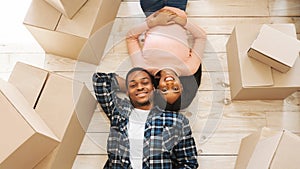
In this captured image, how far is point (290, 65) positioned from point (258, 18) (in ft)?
1.29

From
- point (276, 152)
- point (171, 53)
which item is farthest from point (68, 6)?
point (276, 152)

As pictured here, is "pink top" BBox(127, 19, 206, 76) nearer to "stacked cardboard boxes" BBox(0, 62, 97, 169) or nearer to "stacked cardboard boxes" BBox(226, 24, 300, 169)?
"stacked cardboard boxes" BBox(226, 24, 300, 169)

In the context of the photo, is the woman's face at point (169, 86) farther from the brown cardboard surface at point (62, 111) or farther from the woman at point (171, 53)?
the brown cardboard surface at point (62, 111)

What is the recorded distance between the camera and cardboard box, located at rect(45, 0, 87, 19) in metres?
1.26

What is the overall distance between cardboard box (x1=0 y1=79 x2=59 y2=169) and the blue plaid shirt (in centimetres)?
27

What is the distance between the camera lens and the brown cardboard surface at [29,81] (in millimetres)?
1235

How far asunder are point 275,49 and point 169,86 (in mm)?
375

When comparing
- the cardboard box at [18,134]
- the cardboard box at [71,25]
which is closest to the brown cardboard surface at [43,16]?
the cardboard box at [71,25]

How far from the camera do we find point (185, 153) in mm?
1299

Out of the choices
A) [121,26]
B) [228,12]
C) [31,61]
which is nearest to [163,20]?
[121,26]

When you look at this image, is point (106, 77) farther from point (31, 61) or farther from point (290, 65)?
point (290, 65)

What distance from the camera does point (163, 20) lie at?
1427 mm

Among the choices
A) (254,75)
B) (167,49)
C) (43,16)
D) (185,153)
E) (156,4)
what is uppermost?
(43,16)

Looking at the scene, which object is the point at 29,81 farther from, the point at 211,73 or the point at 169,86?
the point at 211,73
